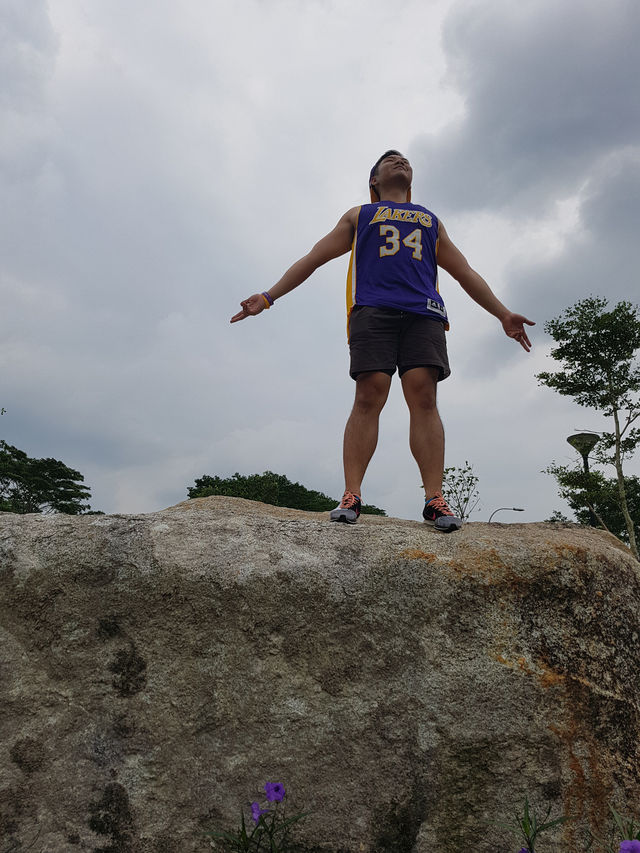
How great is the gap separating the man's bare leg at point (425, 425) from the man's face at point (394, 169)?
1426 mm

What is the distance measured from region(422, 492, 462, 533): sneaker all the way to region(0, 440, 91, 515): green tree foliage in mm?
23121

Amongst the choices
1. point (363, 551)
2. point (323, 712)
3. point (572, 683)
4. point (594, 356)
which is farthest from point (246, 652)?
point (594, 356)

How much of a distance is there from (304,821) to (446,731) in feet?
1.80

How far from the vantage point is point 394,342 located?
331cm

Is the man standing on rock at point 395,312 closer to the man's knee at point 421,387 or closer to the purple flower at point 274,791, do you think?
Answer: the man's knee at point 421,387

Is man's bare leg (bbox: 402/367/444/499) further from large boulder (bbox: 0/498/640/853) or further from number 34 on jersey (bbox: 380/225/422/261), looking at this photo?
large boulder (bbox: 0/498/640/853)

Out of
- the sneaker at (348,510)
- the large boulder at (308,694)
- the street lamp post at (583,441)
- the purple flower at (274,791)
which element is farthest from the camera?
the street lamp post at (583,441)

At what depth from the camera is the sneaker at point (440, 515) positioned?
8.91ft

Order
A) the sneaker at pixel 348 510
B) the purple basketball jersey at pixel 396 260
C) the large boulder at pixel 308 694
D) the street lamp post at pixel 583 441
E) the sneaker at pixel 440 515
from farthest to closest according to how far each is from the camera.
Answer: the street lamp post at pixel 583 441 < the purple basketball jersey at pixel 396 260 < the sneaker at pixel 348 510 < the sneaker at pixel 440 515 < the large boulder at pixel 308 694

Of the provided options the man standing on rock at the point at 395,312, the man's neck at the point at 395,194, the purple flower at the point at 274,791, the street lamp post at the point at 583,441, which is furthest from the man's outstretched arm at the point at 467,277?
the street lamp post at the point at 583,441

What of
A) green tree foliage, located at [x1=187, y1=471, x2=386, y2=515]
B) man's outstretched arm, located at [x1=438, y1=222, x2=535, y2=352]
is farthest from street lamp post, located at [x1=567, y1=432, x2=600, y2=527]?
man's outstretched arm, located at [x1=438, y1=222, x2=535, y2=352]

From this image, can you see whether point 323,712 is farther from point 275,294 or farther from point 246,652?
point 275,294

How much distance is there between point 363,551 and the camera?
87.8 inches

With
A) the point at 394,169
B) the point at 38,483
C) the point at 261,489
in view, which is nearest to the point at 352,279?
the point at 394,169
